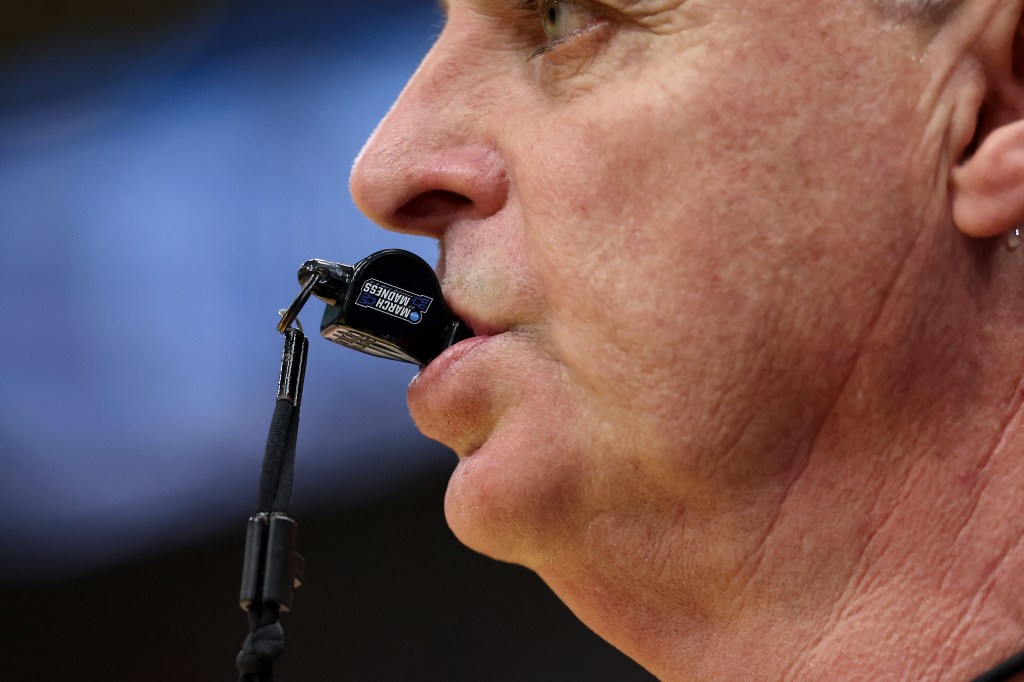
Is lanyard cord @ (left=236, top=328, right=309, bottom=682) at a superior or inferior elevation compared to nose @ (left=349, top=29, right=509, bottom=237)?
inferior

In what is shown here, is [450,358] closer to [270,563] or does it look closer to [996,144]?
[270,563]

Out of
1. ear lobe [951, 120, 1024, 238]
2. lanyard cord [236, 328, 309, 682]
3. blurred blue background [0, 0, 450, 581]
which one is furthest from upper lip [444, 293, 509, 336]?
blurred blue background [0, 0, 450, 581]

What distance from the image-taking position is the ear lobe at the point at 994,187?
0.65 m

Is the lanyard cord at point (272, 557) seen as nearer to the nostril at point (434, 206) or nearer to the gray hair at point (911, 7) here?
the nostril at point (434, 206)

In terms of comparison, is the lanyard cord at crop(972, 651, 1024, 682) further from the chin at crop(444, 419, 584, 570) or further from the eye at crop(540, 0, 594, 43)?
the eye at crop(540, 0, 594, 43)

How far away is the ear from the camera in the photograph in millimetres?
651

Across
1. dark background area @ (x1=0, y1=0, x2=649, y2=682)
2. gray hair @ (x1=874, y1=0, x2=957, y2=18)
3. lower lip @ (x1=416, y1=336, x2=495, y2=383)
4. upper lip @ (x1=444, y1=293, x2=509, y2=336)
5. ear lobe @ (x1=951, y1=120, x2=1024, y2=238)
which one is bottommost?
dark background area @ (x1=0, y1=0, x2=649, y2=682)

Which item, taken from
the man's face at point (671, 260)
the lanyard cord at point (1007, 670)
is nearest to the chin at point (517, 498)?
the man's face at point (671, 260)

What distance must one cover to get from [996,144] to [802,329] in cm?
16

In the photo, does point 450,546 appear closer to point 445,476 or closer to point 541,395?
point 445,476

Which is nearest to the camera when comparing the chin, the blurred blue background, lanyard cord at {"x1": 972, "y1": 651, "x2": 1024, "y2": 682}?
lanyard cord at {"x1": 972, "y1": 651, "x2": 1024, "y2": 682}

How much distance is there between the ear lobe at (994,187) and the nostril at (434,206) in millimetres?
336

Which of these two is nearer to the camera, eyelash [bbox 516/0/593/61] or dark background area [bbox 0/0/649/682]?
eyelash [bbox 516/0/593/61]

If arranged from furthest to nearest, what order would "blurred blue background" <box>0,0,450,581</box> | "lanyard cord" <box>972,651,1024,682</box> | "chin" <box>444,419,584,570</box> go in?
"blurred blue background" <box>0,0,450,581</box>, "chin" <box>444,419,584,570</box>, "lanyard cord" <box>972,651,1024,682</box>
